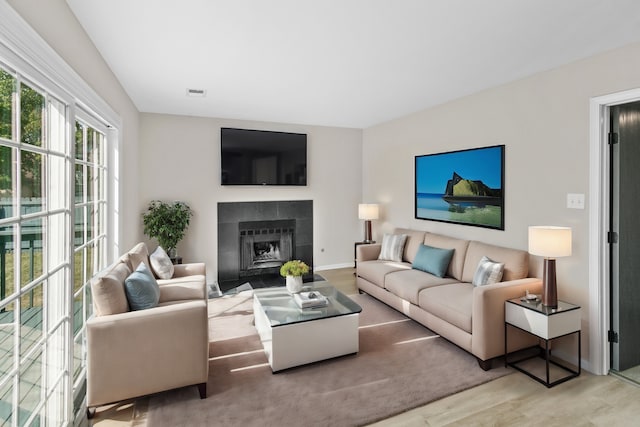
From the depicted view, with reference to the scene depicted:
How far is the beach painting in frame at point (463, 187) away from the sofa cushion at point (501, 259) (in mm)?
290

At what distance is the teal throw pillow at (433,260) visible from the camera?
3.77 meters

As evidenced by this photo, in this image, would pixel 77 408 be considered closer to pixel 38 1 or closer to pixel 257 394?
pixel 257 394

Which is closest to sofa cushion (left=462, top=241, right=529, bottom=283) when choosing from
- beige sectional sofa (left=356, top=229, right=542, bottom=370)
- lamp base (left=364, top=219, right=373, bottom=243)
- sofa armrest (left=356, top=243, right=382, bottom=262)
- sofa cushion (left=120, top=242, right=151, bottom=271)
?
beige sectional sofa (left=356, top=229, right=542, bottom=370)

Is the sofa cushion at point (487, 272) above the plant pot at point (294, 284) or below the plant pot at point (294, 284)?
above

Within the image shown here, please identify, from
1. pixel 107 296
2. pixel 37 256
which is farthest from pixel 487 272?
pixel 37 256

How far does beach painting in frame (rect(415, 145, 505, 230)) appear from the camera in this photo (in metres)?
3.59


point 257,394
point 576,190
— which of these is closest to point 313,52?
point 576,190

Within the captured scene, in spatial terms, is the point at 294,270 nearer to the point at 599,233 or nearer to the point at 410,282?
the point at 410,282

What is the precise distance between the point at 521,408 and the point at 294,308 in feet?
5.89

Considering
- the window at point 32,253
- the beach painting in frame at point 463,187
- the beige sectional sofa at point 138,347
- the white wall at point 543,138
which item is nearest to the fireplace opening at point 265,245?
the beach painting in frame at point 463,187

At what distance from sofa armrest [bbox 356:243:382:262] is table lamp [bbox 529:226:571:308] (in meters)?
2.32

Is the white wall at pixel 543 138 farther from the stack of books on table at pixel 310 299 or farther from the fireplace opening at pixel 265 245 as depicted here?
the fireplace opening at pixel 265 245

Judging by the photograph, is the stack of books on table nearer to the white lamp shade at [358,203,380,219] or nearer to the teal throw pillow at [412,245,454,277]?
the teal throw pillow at [412,245,454,277]

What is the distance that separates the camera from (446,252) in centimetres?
382
